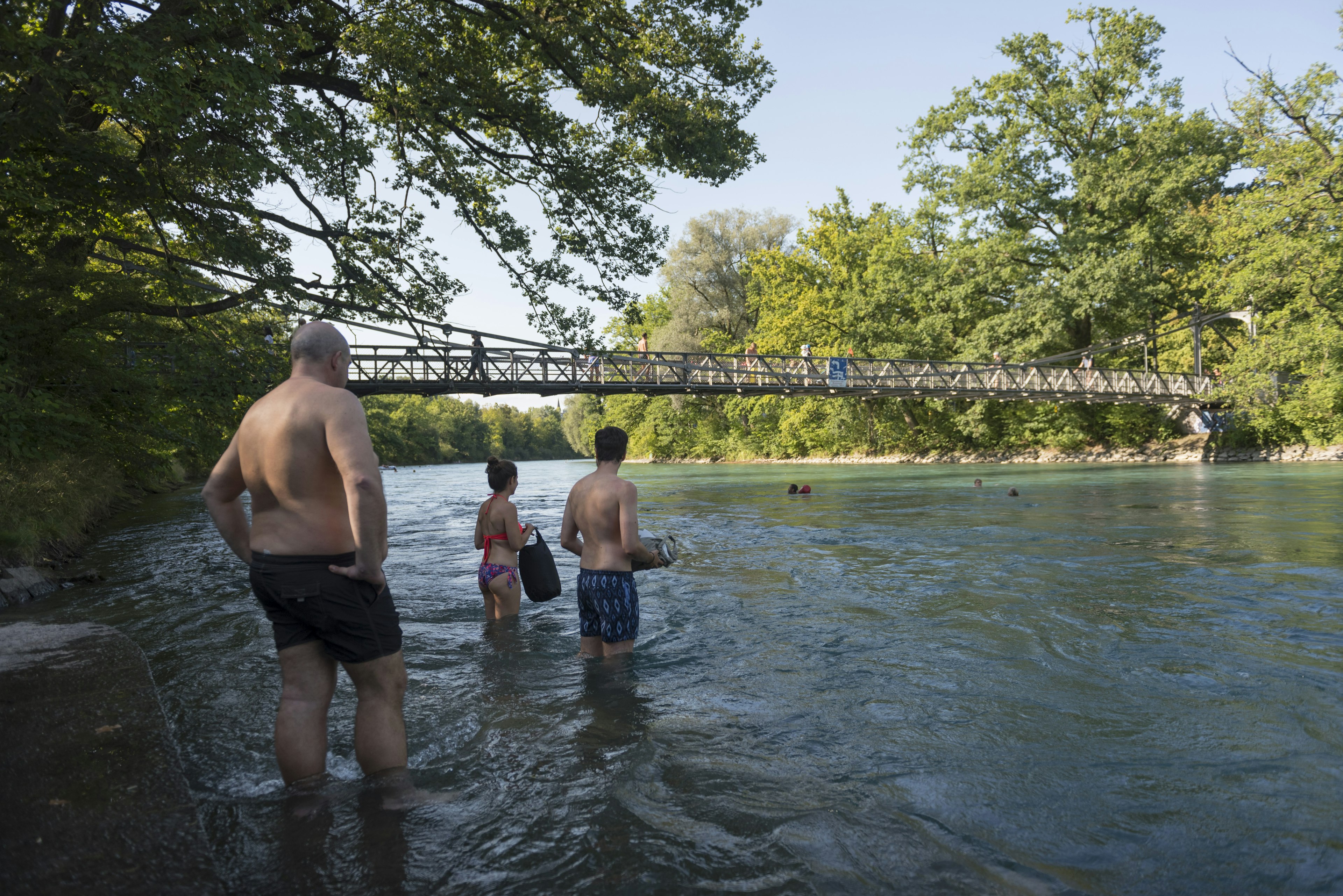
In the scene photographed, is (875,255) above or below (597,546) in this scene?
above

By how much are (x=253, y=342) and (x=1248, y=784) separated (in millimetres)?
13029

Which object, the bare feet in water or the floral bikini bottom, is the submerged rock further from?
the bare feet in water

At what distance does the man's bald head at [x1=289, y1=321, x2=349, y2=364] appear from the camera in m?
3.08

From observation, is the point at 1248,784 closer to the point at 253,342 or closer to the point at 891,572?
the point at 891,572

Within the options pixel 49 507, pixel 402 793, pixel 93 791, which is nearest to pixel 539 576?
pixel 402 793

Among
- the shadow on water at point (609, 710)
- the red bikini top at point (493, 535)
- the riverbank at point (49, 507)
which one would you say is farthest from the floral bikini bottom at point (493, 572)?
the riverbank at point (49, 507)

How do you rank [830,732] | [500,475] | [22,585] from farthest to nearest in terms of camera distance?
[22,585] < [500,475] < [830,732]

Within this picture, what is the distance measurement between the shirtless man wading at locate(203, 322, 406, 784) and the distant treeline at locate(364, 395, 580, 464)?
52.2m

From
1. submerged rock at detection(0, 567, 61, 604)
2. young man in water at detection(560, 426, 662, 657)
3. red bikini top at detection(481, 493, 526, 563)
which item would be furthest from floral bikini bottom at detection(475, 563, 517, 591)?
submerged rock at detection(0, 567, 61, 604)

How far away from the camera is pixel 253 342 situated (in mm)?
12312

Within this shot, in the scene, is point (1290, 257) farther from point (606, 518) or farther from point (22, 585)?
point (22, 585)

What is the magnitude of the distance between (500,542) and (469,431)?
11888 centimetres

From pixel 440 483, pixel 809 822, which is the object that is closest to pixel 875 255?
pixel 440 483

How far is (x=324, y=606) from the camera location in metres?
2.95
